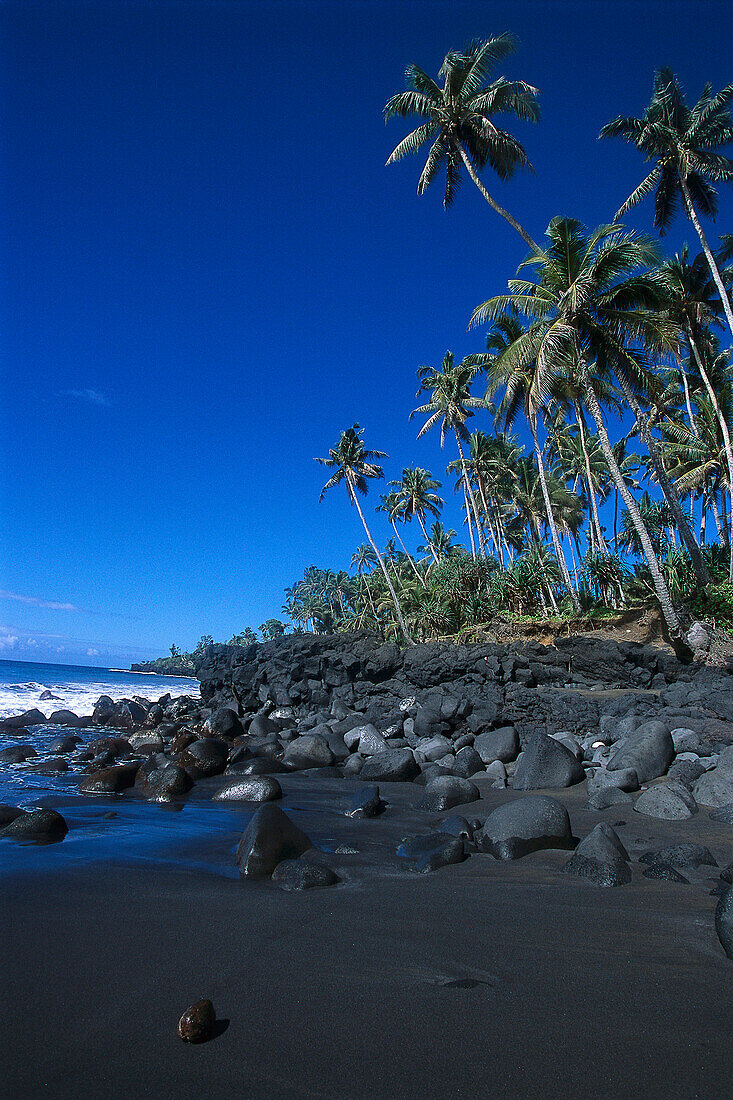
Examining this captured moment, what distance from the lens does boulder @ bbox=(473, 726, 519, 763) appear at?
9539 mm

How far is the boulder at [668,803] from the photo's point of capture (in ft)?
18.6

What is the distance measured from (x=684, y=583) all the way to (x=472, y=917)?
1732 centimetres

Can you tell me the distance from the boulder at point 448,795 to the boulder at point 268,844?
2.63 metres

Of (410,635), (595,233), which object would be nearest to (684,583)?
(595,233)

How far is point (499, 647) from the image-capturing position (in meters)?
17.9

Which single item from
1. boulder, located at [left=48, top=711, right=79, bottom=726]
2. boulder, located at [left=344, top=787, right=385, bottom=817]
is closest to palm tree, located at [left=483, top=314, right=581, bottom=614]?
boulder, located at [left=344, top=787, right=385, bottom=817]

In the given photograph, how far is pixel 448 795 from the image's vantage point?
287 inches

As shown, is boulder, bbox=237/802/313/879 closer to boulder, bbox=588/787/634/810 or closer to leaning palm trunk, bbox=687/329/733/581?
boulder, bbox=588/787/634/810

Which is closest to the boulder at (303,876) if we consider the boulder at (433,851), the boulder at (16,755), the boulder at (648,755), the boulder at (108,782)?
the boulder at (433,851)

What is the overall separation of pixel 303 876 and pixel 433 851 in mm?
1242

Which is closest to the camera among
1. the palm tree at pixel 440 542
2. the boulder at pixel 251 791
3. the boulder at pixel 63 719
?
the boulder at pixel 251 791

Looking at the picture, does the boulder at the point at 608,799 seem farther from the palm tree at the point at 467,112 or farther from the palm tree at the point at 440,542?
the palm tree at the point at 440,542

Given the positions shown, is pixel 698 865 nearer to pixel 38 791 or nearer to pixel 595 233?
pixel 38 791

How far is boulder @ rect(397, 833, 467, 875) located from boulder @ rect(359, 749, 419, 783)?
3.99 m
